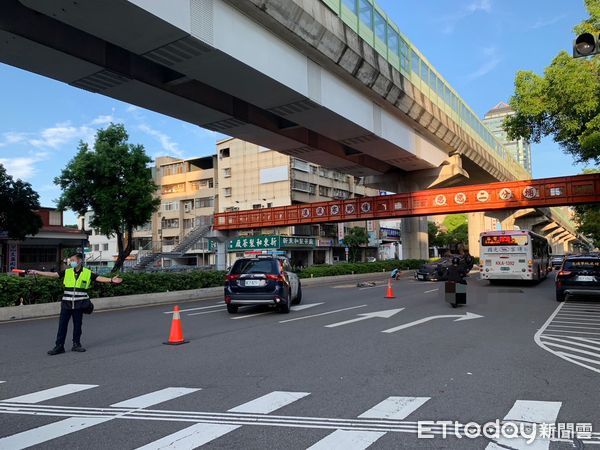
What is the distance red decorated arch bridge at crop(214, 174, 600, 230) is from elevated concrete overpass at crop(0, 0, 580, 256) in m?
3.26

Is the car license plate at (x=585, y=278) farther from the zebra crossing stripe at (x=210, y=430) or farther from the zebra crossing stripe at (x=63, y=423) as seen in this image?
the zebra crossing stripe at (x=63, y=423)

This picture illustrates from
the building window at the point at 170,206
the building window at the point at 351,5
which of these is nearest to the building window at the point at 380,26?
the building window at the point at 351,5

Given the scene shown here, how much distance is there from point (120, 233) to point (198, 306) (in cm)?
1239

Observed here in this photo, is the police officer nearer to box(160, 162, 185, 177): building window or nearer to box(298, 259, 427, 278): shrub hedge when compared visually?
box(298, 259, 427, 278): shrub hedge

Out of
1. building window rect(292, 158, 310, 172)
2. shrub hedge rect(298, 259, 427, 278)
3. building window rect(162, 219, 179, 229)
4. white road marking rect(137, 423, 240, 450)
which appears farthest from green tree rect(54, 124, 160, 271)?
building window rect(162, 219, 179, 229)

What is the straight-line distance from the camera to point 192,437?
4391mm

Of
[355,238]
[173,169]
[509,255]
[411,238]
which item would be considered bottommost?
[509,255]

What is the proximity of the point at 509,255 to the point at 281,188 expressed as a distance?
129ft

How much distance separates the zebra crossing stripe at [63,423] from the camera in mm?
4363

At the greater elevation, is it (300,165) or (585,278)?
(300,165)

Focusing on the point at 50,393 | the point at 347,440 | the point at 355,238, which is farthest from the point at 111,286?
the point at 355,238

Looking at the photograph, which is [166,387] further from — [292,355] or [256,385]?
[292,355]

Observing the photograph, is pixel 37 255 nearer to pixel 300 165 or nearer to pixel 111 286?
pixel 111 286

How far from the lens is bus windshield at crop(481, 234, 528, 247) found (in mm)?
24547
